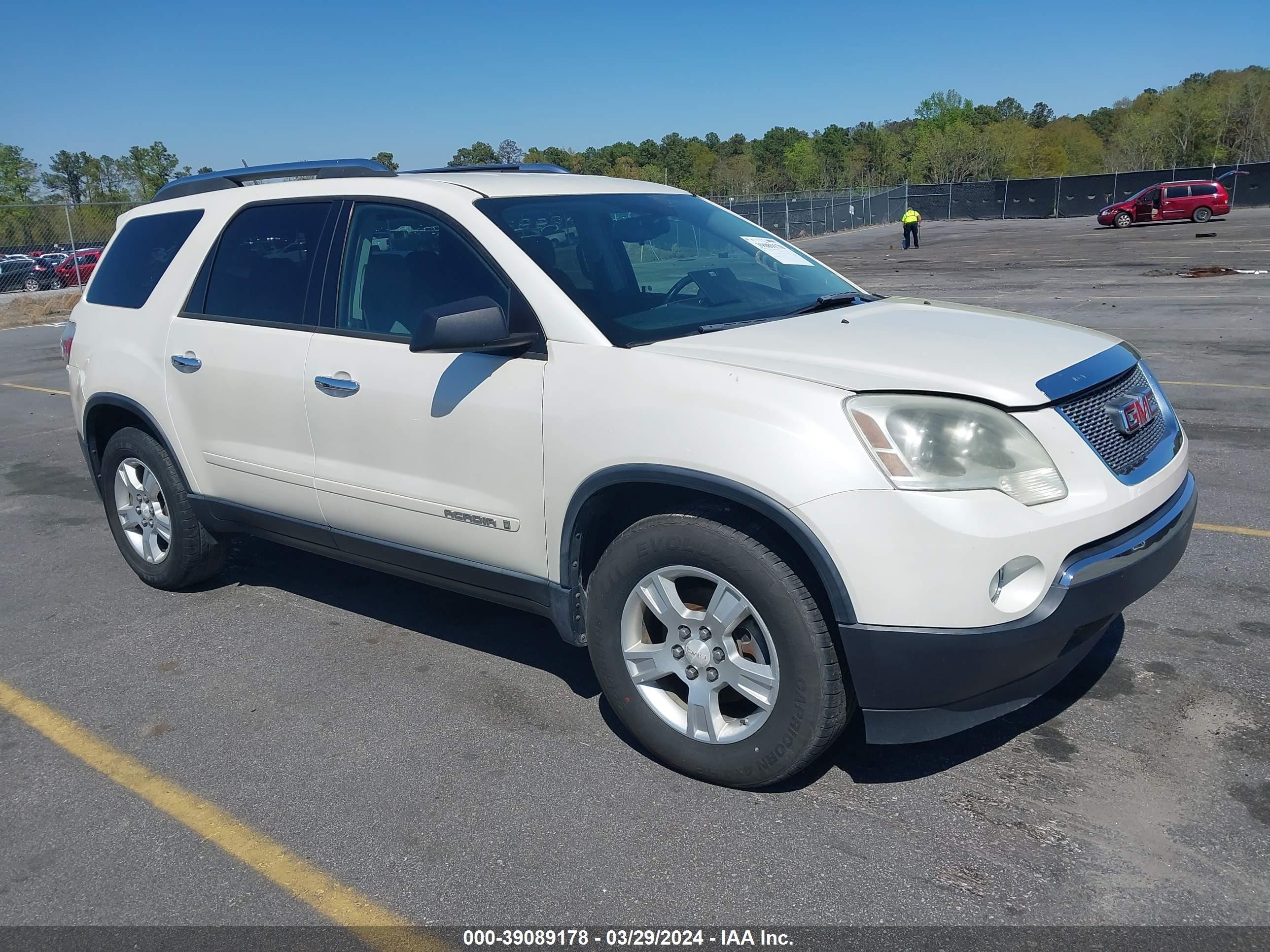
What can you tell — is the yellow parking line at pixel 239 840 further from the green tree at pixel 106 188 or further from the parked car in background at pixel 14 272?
the green tree at pixel 106 188

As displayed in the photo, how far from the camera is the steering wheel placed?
3.80 metres

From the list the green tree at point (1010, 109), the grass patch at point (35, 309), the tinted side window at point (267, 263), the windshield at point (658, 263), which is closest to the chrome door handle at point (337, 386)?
the tinted side window at point (267, 263)

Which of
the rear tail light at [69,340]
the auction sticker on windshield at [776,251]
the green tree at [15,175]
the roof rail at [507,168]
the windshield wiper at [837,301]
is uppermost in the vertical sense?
the green tree at [15,175]

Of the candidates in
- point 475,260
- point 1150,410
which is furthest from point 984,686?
point 475,260

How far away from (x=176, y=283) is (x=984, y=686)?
12.9 feet

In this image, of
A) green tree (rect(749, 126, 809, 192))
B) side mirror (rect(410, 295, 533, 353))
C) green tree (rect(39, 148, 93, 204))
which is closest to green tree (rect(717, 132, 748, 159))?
green tree (rect(749, 126, 809, 192))

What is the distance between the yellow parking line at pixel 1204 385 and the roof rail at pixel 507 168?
661 centimetres

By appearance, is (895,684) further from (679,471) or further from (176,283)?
(176,283)

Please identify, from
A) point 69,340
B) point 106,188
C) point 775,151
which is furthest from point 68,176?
point 775,151

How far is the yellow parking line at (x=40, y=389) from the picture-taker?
12539 mm

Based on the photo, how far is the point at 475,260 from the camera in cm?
376

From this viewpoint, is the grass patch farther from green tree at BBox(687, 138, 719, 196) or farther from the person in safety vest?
green tree at BBox(687, 138, 719, 196)

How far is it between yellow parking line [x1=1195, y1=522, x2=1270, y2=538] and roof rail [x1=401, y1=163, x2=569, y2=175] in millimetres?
3760

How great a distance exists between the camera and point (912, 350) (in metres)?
3.21
